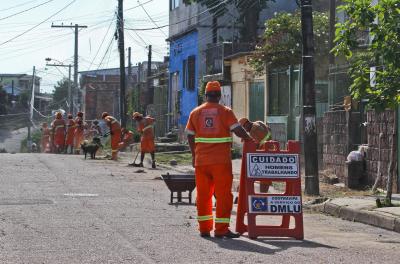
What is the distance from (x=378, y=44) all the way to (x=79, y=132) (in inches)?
992

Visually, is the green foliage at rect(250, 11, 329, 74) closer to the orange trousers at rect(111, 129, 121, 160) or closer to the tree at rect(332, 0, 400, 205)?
the orange trousers at rect(111, 129, 121, 160)

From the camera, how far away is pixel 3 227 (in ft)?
34.5

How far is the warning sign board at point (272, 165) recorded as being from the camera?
35.2ft

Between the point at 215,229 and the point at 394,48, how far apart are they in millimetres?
4075

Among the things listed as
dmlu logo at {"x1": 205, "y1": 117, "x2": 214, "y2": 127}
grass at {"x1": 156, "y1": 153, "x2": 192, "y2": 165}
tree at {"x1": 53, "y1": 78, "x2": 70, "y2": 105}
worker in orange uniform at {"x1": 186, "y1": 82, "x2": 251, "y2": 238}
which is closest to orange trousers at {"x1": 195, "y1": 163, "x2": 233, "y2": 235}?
worker in orange uniform at {"x1": 186, "y1": 82, "x2": 251, "y2": 238}

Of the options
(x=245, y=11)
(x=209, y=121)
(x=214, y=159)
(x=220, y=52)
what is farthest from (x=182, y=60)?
(x=214, y=159)

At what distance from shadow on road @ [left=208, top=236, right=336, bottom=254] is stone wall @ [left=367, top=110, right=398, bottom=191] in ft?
21.7

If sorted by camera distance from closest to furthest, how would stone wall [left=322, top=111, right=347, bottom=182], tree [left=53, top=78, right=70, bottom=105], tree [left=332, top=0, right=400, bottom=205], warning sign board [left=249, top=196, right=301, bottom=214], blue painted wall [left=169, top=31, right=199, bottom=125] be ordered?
1. warning sign board [left=249, top=196, right=301, bottom=214]
2. tree [left=332, top=0, right=400, bottom=205]
3. stone wall [left=322, top=111, right=347, bottom=182]
4. blue painted wall [left=169, top=31, right=199, bottom=125]
5. tree [left=53, top=78, right=70, bottom=105]

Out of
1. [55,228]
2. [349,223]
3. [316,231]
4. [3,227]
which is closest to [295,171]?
[316,231]

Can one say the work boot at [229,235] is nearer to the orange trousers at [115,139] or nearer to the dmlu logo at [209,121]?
the dmlu logo at [209,121]

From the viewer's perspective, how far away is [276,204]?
10680 mm

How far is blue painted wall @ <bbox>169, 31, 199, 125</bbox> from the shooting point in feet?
136

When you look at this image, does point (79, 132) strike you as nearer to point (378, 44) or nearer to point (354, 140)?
point (354, 140)

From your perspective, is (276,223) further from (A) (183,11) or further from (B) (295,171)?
(A) (183,11)
